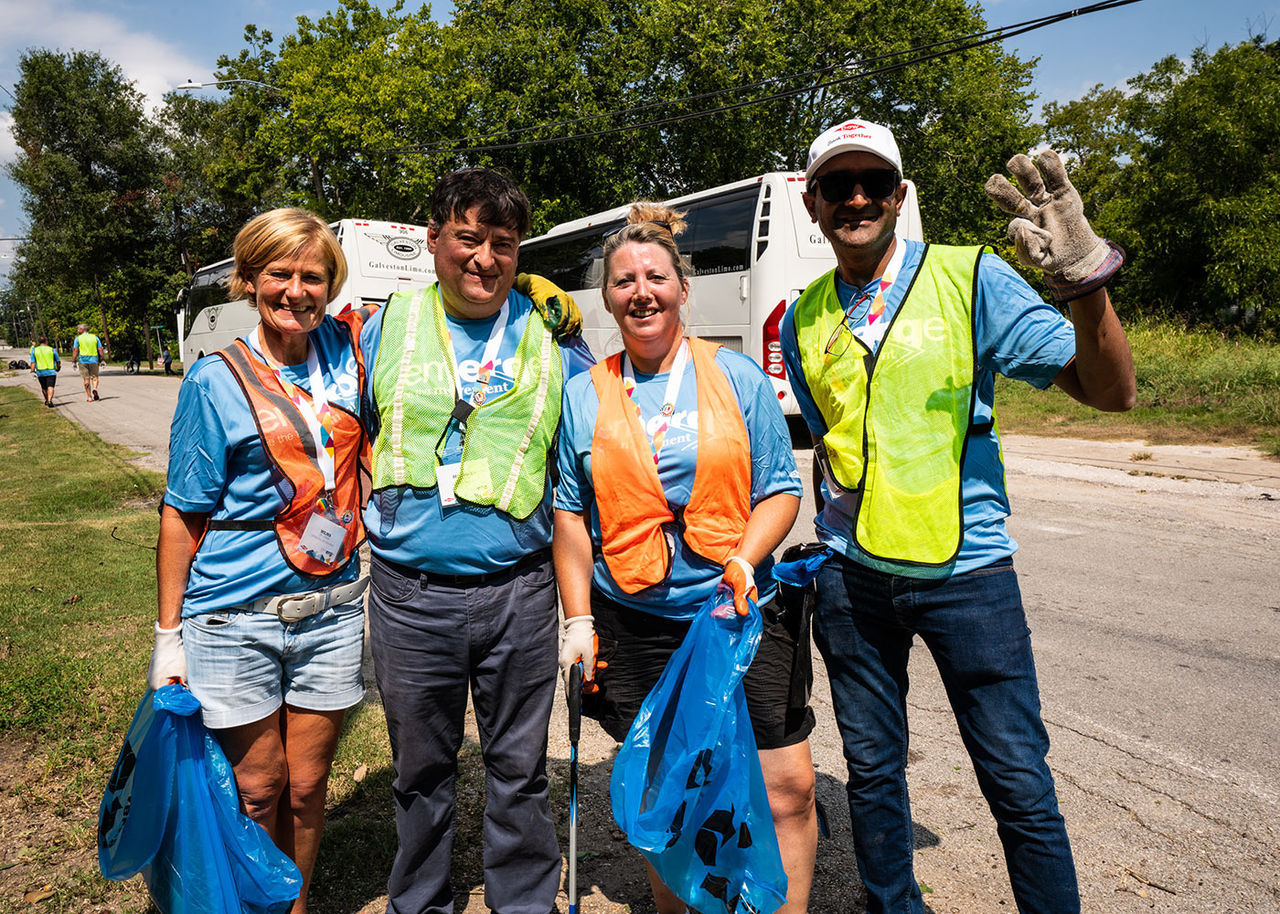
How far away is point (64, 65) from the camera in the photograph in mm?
39688

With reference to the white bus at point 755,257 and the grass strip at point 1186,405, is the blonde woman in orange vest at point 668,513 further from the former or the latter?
the grass strip at point 1186,405

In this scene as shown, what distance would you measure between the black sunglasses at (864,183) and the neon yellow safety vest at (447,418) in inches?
35.4

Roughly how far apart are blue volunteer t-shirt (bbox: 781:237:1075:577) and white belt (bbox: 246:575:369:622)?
4.42 feet

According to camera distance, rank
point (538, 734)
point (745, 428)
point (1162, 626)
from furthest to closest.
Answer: point (1162, 626)
point (538, 734)
point (745, 428)

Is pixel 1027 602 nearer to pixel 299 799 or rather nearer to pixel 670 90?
pixel 299 799

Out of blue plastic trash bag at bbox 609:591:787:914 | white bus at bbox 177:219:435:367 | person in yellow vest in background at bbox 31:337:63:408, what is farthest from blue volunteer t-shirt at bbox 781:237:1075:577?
person in yellow vest in background at bbox 31:337:63:408

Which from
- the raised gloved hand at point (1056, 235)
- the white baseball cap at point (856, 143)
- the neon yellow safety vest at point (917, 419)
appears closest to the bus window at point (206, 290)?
the white baseball cap at point (856, 143)

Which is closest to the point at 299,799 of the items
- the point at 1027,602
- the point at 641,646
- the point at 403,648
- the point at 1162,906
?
the point at 403,648

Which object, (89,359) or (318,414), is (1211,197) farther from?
(89,359)

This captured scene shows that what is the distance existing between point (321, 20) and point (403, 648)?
31071 mm

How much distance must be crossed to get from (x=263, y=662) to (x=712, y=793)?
120 cm

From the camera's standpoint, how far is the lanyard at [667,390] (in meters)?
2.19

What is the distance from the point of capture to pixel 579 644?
7.39 ft

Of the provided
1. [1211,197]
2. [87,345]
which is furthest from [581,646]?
[1211,197]
